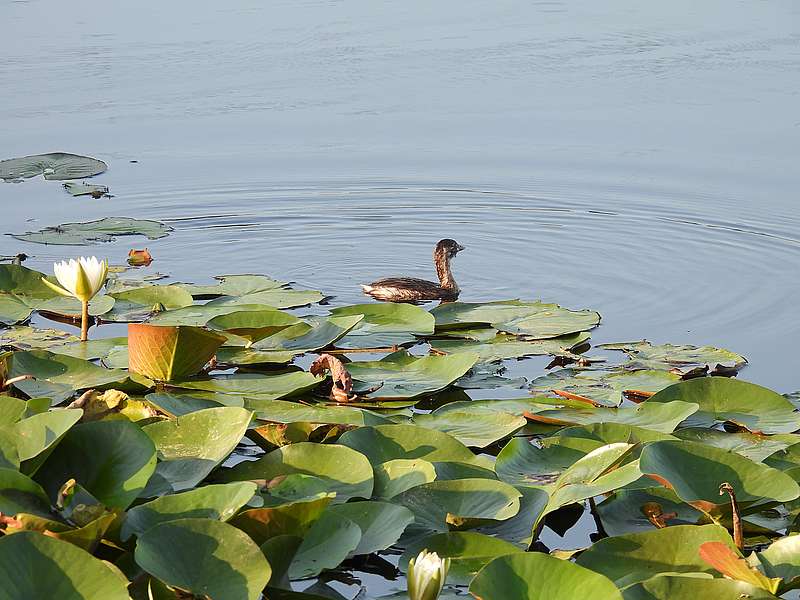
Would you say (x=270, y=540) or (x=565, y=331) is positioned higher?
(x=270, y=540)

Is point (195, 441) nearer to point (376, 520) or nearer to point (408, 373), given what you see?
point (376, 520)

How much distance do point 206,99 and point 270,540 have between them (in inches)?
387

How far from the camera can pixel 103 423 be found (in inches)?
137

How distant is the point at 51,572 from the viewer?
2646mm

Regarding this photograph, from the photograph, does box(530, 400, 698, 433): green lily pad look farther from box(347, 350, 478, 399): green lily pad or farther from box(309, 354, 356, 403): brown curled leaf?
box(309, 354, 356, 403): brown curled leaf

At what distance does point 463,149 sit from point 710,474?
7361mm

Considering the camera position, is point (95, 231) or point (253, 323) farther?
point (95, 231)

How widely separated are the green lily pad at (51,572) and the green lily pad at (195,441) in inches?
31.6

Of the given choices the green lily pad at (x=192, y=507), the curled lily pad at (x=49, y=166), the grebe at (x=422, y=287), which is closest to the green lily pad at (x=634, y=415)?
the green lily pad at (x=192, y=507)

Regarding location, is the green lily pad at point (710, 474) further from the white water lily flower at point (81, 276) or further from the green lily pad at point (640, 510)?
the white water lily flower at point (81, 276)

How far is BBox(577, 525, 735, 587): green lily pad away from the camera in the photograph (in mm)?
3157

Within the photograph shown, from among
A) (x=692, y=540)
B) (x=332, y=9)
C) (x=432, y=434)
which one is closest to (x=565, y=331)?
(x=432, y=434)

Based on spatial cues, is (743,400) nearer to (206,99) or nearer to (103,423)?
(103,423)

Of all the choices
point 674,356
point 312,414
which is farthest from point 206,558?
point 674,356
